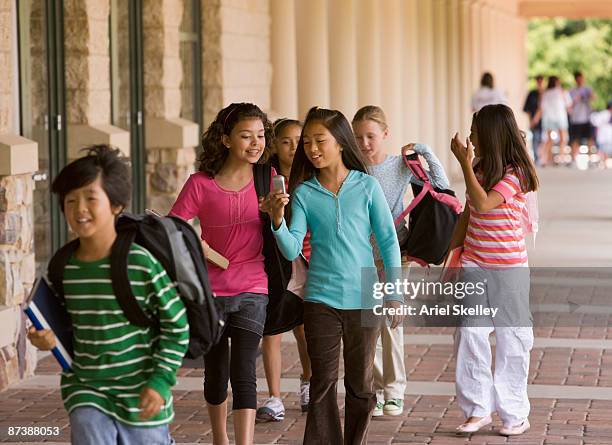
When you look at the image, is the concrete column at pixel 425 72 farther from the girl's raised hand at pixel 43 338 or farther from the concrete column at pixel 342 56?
the girl's raised hand at pixel 43 338

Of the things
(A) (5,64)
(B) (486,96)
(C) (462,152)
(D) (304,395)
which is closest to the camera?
(C) (462,152)

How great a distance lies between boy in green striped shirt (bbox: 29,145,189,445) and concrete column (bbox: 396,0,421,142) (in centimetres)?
1789

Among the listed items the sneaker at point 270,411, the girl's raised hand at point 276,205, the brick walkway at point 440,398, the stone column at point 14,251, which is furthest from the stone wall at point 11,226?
the girl's raised hand at point 276,205

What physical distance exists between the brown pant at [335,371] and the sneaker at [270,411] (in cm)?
122

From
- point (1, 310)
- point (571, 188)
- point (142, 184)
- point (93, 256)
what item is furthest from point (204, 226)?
point (571, 188)

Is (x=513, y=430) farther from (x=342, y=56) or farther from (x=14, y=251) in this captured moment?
(x=342, y=56)

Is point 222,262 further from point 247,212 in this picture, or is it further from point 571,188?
point 571,188

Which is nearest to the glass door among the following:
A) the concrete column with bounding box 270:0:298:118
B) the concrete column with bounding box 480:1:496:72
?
the concrete column with bounding box 270:0:298:118

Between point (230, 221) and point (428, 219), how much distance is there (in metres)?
1.39

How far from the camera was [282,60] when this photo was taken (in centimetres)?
1498

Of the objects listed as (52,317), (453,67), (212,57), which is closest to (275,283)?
(52,317)

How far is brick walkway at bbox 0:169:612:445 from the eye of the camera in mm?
6816

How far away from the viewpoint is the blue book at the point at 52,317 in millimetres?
4336

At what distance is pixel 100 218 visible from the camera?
4.26 meters
